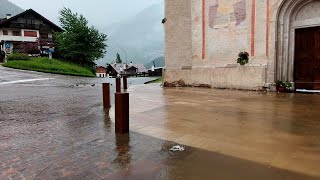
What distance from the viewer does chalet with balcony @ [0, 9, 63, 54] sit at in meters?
51.7

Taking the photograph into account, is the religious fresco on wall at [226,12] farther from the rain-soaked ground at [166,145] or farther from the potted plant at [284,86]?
the rain-soaked ground at [166,145]

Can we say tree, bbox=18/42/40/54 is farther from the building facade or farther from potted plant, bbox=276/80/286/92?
potted plant, bbox=276/80/286/92

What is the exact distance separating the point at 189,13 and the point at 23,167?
41.2 feet

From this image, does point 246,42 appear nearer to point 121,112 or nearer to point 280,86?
point 280,86

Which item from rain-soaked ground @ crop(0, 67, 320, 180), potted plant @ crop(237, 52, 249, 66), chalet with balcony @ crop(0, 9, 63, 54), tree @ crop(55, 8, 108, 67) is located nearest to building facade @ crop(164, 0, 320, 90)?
potted plant @ crop(237, 52, 249, 66)

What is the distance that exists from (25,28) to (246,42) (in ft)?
164

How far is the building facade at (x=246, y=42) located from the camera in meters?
11.1

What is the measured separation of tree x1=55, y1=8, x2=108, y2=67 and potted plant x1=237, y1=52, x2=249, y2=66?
105ft

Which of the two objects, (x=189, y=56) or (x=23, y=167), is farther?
(x=189, y=56)

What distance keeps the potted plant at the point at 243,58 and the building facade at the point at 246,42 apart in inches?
6.6

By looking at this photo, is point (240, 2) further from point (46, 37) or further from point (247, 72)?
point (46, 37)

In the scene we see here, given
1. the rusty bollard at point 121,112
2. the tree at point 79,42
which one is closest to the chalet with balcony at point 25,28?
the tree at point 79,42

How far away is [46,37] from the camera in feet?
175

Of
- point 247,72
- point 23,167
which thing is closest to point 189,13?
point 247,72
